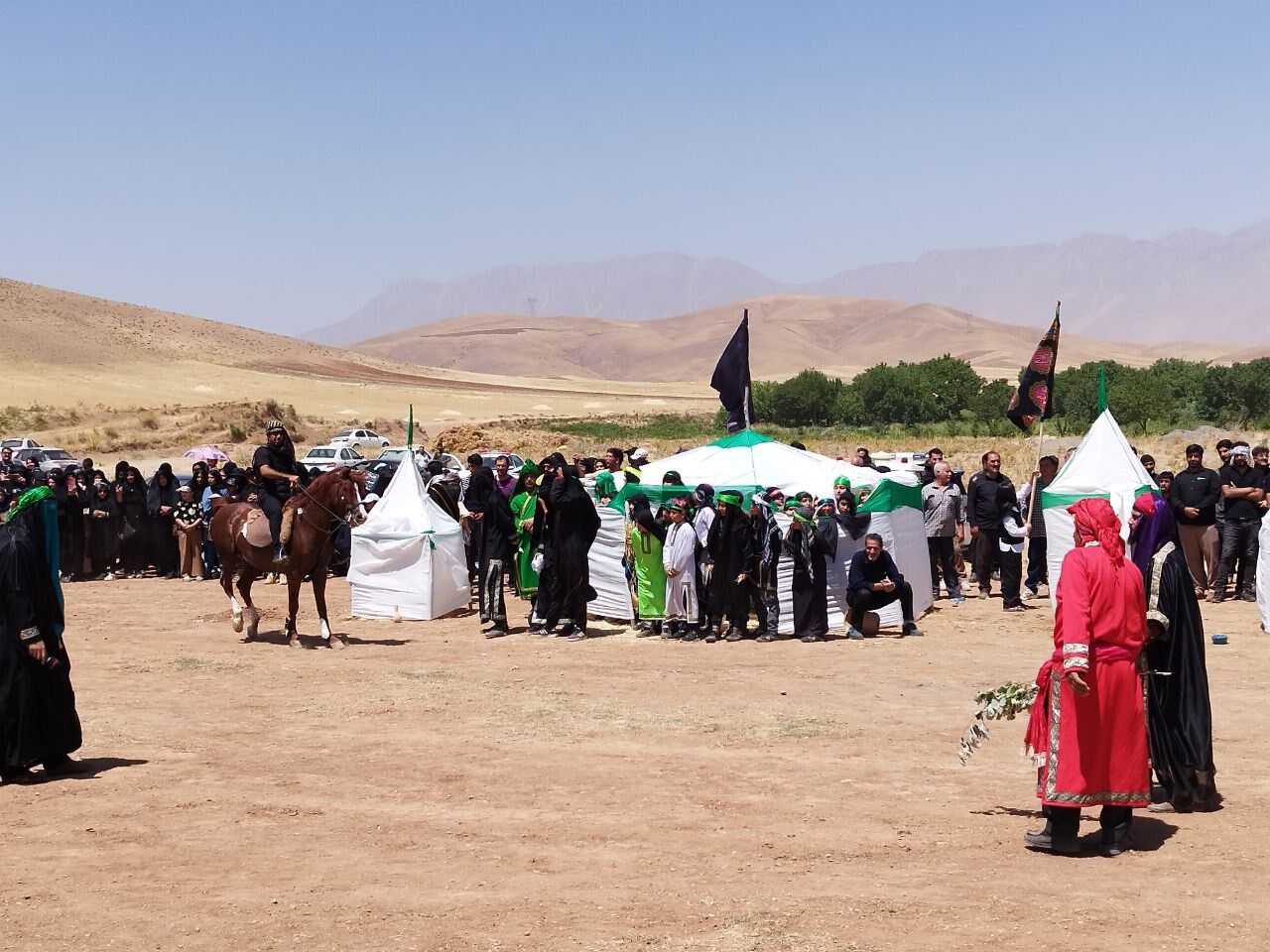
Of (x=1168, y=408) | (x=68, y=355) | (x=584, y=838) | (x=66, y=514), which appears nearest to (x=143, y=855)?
(x=584, y=838)

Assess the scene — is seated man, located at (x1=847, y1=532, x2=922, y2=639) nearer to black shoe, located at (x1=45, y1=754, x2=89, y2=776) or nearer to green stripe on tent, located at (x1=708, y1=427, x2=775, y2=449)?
green stripe on tent, located at (x1=708, y1=427, x2=775, y2=449)

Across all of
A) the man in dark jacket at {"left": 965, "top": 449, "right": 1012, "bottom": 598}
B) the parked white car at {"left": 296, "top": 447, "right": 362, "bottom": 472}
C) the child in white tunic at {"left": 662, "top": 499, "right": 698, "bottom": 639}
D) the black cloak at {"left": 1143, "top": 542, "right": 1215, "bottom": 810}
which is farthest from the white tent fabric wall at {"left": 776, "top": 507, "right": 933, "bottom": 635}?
the parked white car at {"left": 296, "top": 447, "right": 362, "bottom": 472}

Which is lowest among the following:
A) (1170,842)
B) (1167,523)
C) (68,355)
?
(1170,842)

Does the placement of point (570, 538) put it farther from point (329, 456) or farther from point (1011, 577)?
point (329, 456)

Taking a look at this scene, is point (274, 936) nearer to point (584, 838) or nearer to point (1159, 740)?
point (584, 838)

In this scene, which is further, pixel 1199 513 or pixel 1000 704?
pixel 1199 513

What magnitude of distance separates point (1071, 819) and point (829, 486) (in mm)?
9710

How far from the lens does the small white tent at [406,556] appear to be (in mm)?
17000

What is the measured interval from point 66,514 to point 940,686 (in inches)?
566

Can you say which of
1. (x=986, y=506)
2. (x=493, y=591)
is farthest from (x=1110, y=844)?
(x=986, y=506)

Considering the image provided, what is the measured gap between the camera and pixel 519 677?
42.9 feet

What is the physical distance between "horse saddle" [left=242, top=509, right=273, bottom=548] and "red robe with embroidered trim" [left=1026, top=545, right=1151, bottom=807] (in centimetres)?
1014

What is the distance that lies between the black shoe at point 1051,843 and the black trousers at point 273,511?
9710 millimetres

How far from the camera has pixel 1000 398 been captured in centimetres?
6862
